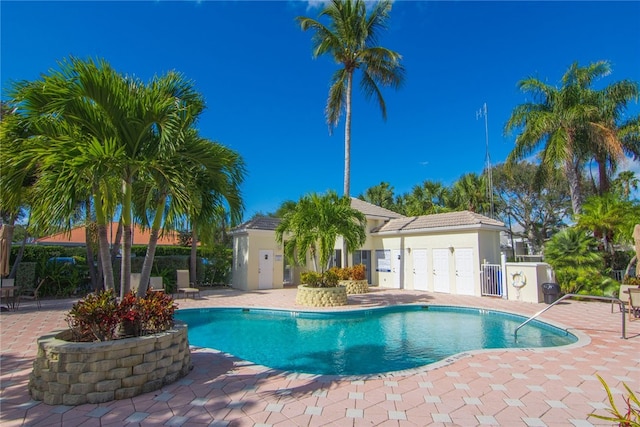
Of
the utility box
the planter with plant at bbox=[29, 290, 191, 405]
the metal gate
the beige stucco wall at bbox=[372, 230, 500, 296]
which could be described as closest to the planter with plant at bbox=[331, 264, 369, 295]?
the beige stucco wall at bbox=[372, 230, 500, 296]

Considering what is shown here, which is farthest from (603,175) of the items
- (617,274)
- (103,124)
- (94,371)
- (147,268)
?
(94,371)

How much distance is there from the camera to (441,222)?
1947 centimetres

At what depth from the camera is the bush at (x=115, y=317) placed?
5.70 metres

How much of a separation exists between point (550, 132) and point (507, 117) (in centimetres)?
249

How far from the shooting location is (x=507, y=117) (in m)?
20.2

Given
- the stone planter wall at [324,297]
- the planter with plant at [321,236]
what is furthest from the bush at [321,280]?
the stone planter wall at [324,297]

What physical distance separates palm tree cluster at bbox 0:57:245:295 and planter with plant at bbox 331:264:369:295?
13.5 m

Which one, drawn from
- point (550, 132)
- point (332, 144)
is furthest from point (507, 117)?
point (332, 144)

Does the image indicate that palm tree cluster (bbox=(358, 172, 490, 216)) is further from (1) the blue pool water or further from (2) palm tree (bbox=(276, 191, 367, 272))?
(1) the blue pool water

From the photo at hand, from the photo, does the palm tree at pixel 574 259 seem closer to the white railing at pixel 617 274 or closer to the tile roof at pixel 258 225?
the white railing at pixel 617 274

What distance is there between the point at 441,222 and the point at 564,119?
8.08 m

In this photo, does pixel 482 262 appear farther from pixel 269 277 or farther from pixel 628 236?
pixel 269 277

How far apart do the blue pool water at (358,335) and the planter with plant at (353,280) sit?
14.7ft

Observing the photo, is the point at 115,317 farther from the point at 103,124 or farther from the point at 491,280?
the point at 491,280
